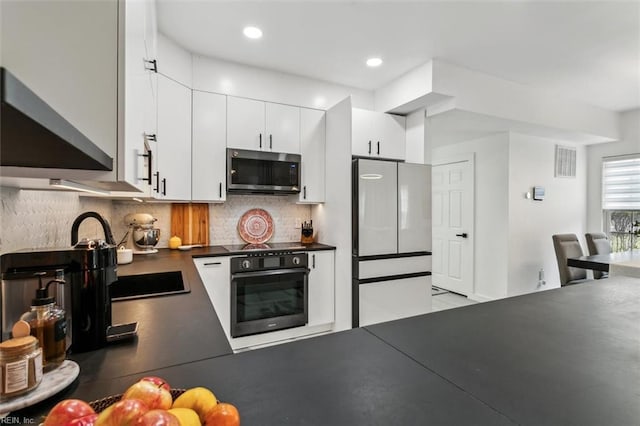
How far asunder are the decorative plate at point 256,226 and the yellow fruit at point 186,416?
3039mm

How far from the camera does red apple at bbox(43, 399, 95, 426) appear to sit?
41cm

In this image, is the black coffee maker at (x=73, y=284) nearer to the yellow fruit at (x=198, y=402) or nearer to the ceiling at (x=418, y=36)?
the yellow fruit at (x=198, y=402)

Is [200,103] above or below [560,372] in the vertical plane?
above

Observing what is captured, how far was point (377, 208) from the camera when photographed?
305cm

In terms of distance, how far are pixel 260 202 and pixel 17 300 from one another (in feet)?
9.11

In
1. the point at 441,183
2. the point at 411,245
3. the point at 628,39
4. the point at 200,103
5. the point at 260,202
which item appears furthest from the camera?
the point at 441,183

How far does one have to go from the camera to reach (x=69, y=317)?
2.81 feet

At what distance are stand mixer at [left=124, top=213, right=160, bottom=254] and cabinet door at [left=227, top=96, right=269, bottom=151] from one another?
1.02m

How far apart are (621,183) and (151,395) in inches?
245

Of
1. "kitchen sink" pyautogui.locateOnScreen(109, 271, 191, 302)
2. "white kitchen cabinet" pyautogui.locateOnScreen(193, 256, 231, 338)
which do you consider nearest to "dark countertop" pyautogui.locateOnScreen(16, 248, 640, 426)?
"kitchen sink" pyautogui.locateOnScreen(109, 271, 191, 302)

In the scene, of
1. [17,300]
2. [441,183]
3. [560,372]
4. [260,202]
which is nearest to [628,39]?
[441,183]

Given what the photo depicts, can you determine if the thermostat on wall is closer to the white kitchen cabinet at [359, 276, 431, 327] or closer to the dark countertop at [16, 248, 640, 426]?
the white kitchen cabinet at [359, 276, 431, 327]

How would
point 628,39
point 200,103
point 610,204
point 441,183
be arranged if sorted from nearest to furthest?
point 628,39
point 200,103
point 610,204
point 441,183

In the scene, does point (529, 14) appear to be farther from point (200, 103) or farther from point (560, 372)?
point (200, 103)
